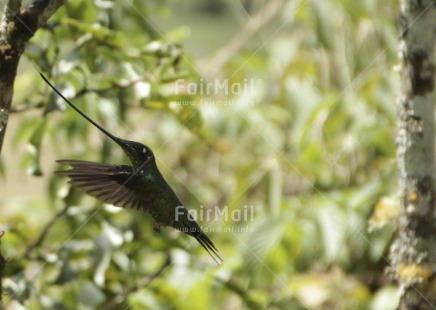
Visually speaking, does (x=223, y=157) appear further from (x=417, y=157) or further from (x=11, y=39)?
(x=11, y=39)

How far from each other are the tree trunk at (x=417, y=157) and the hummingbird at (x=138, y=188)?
540 mm

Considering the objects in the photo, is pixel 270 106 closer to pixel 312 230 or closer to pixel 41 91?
pixel 312 230

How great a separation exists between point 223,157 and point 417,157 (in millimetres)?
2178

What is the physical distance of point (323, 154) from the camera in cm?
324

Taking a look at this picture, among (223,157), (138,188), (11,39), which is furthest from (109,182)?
(223,157)

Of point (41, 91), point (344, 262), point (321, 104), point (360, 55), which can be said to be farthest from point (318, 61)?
point (41, 91)

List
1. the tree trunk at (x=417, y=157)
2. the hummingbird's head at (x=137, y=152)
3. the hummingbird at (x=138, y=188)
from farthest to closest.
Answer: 1. the tree trunk at (x=417, y=157)
2. the hummingbird at (x=138, y=188)
3. the hummingbird's head at (x=137, y=152)

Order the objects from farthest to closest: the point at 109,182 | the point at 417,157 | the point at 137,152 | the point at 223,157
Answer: the point at 223,157 < the point at 417,157 < the point at 109,182 < the point at 137,152

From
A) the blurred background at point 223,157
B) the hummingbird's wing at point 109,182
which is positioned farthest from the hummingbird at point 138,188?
the blurred background at point 223,157

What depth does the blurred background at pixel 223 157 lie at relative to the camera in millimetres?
2195

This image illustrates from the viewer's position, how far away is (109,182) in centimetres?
152

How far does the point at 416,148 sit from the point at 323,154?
1.44 metres

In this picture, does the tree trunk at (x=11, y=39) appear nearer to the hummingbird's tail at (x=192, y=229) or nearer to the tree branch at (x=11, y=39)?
the tree branch at (x=11, y=39)

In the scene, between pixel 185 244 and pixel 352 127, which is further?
pixel 352 127
